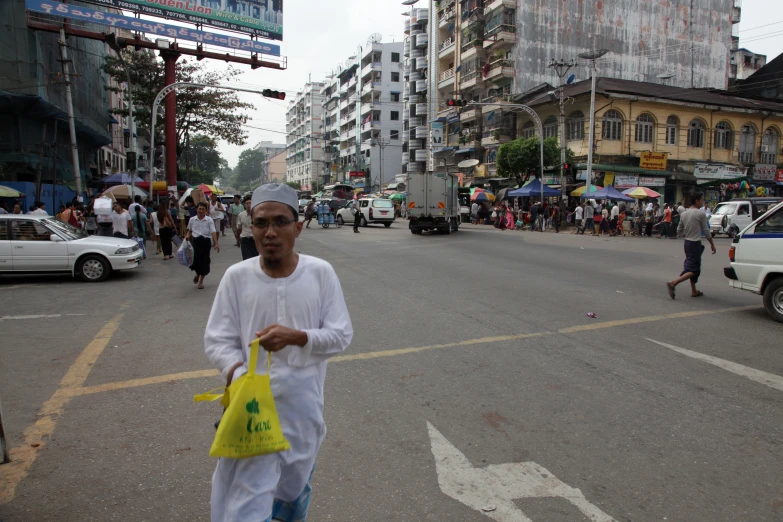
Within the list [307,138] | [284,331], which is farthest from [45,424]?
[307,138]

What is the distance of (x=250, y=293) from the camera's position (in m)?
2.18

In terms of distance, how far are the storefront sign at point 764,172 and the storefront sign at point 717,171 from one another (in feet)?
4.53

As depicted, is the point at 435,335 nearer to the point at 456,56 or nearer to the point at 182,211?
the point at 182,211

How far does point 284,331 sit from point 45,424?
10.3ft

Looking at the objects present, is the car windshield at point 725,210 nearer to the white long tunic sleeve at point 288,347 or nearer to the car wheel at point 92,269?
the car wheel at point 92,269

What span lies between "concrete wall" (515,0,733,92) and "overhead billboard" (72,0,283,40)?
18.6 m

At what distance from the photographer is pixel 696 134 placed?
36.3 metres

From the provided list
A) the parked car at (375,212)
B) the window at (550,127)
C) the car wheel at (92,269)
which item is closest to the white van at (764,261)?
the car wheel at (92,269)

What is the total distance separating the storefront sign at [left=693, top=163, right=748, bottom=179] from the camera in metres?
35.4

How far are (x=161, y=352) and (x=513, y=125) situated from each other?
38.4 m

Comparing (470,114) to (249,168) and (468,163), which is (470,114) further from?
(249,168)

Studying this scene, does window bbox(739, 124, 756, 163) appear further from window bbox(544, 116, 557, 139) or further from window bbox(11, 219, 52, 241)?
window bbox(11, 219, 52, 241)

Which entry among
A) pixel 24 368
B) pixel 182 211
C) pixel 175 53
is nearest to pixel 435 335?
pixel 24 368

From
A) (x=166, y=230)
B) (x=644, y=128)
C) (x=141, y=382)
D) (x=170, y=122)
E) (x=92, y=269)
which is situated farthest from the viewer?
(x=644, y=128)
